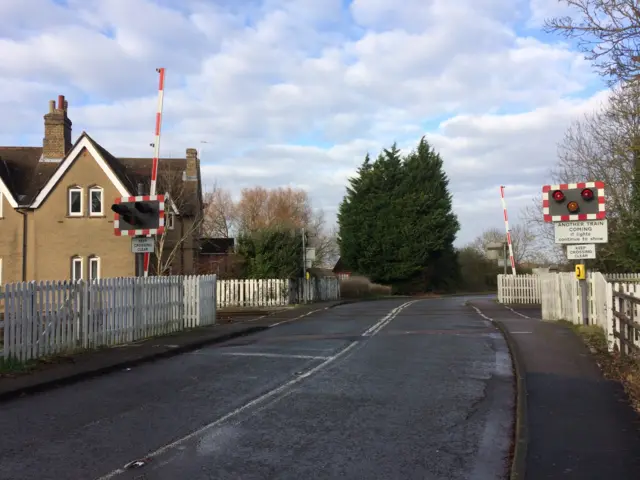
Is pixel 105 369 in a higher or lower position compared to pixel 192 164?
lower

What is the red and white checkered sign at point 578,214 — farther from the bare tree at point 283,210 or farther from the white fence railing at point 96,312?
the bare tree at point 283,210

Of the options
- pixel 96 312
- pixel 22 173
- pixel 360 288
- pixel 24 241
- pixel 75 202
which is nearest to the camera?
pixel 96 312

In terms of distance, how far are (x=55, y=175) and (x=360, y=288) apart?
93.9ft

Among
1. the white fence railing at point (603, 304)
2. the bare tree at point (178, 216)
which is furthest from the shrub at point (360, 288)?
the white fence railing at point (603, 304)

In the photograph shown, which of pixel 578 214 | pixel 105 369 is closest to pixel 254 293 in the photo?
pixel 578 214

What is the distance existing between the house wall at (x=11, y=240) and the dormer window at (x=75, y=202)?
2415 mm

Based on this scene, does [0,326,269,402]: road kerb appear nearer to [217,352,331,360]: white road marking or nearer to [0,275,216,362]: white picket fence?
[217,352,331,360]: white road marking

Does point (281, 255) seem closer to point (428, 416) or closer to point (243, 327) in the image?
point (243, 327)

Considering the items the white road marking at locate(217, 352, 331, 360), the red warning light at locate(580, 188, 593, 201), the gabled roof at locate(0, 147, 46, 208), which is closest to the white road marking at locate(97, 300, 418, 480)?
the white road marking at locate(217, 352, 331, 360)

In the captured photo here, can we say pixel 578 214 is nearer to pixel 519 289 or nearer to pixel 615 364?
pixel 615 364

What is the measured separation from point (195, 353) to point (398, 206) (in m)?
46.2

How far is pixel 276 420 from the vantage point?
280 inches

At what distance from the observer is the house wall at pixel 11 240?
3053 cm

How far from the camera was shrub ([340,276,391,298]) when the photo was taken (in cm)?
5150
